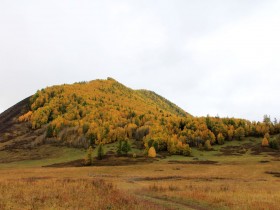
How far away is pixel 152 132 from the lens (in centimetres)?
17238

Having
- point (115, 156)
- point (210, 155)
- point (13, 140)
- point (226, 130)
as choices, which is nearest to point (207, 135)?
point (226, 130)

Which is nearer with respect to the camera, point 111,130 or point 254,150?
point 254,150

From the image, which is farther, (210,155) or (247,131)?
(247,131)

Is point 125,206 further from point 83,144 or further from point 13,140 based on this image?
point 13,140

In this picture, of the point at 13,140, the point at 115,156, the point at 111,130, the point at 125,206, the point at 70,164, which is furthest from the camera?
the point at 13,140

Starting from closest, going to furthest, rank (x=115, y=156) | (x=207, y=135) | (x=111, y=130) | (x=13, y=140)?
(x=115, y=156)
(x=207, y=135)
(x=111, y=130)
(x=13, y=140)

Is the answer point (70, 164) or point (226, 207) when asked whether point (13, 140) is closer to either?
point (70, 164)

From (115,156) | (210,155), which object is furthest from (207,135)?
(115,156)

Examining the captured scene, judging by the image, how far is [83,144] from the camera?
578 feet

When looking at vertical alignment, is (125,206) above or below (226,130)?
below

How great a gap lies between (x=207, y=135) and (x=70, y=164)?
80.2 m

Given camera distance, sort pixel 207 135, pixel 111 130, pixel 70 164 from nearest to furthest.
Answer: pixel 70 164 < pixel 207 135 < pixel 111 130

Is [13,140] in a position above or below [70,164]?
above

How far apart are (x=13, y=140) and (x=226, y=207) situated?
653 ft
